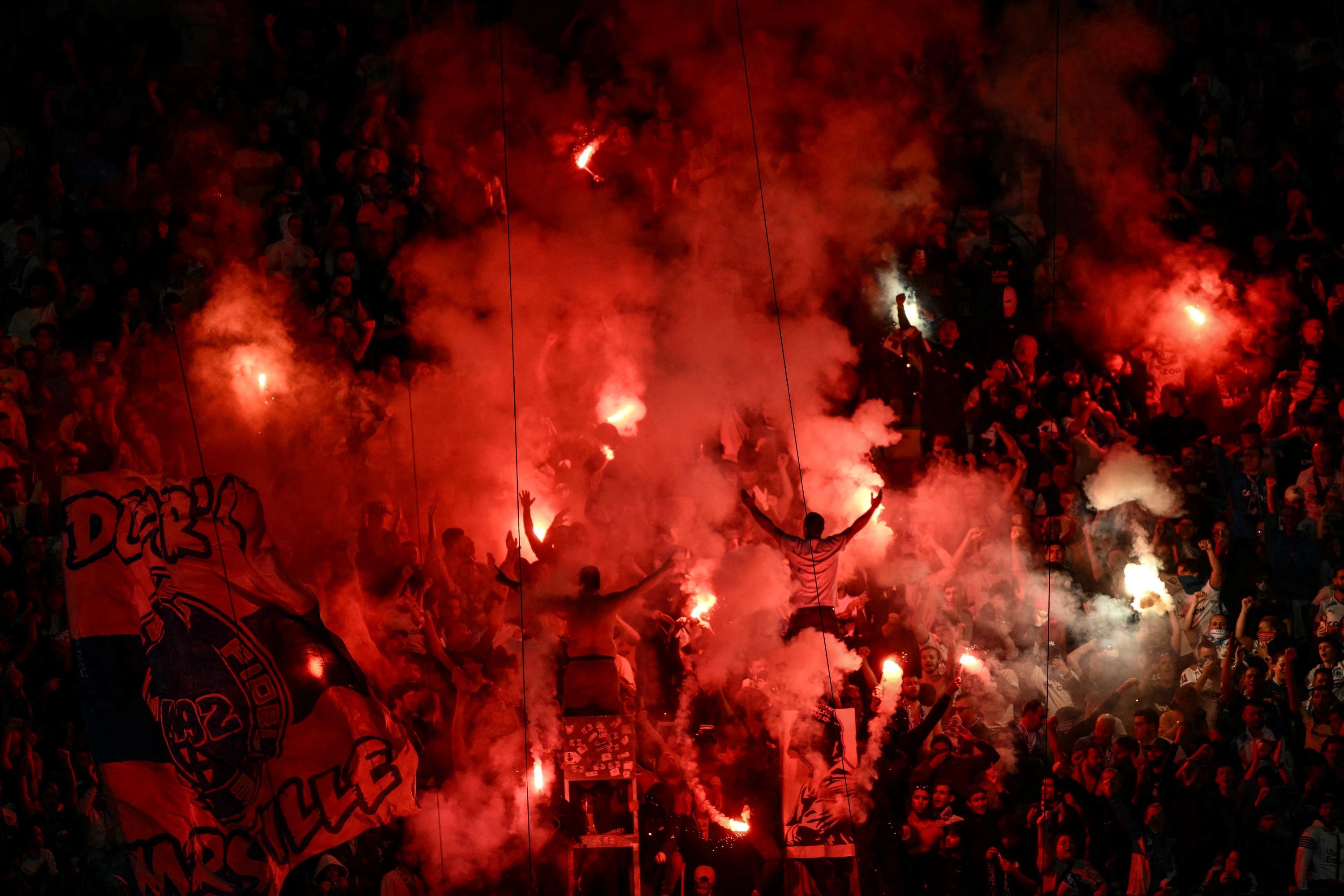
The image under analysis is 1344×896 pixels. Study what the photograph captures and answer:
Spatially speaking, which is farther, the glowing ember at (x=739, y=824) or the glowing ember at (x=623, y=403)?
the glowing ember at (x=623, y=403)

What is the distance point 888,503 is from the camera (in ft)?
37.7

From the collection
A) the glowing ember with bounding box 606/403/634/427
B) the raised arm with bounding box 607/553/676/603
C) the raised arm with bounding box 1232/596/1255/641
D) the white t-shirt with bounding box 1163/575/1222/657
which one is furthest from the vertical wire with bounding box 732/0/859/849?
the raised arm with bounding box 1232/596/1255/641

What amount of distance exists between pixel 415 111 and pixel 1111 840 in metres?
7.36

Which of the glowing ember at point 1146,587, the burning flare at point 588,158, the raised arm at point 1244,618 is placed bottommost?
the raised arm at point 1244,618

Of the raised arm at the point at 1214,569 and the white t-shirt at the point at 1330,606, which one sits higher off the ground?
the raised arm at the point at 1214,569

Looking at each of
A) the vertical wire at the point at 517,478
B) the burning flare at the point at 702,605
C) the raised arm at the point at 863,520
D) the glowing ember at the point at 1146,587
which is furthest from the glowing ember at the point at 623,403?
the glowing ember at the point at 1146,587

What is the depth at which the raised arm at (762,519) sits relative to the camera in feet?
37.3

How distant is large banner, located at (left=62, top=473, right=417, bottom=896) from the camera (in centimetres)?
1068

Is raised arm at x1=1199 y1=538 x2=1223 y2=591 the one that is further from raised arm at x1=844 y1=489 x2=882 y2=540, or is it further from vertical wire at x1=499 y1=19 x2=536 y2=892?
vertical wire at x1=499 y1=19 x2=536 y2=892

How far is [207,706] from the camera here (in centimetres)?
1074

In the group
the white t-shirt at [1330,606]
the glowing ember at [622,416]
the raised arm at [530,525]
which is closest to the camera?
the white t-shirt at [1330,606]

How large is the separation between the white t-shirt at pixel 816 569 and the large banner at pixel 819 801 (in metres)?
0.80

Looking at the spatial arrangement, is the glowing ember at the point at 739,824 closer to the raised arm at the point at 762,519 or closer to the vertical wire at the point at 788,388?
the vertical wire at the point at 788,388

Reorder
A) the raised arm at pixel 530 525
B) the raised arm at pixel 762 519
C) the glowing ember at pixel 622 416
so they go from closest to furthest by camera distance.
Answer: the raised arm at pixel 762 519 < the raised arm at pixel 530 525 < the glowing ember at pixel 622 416
